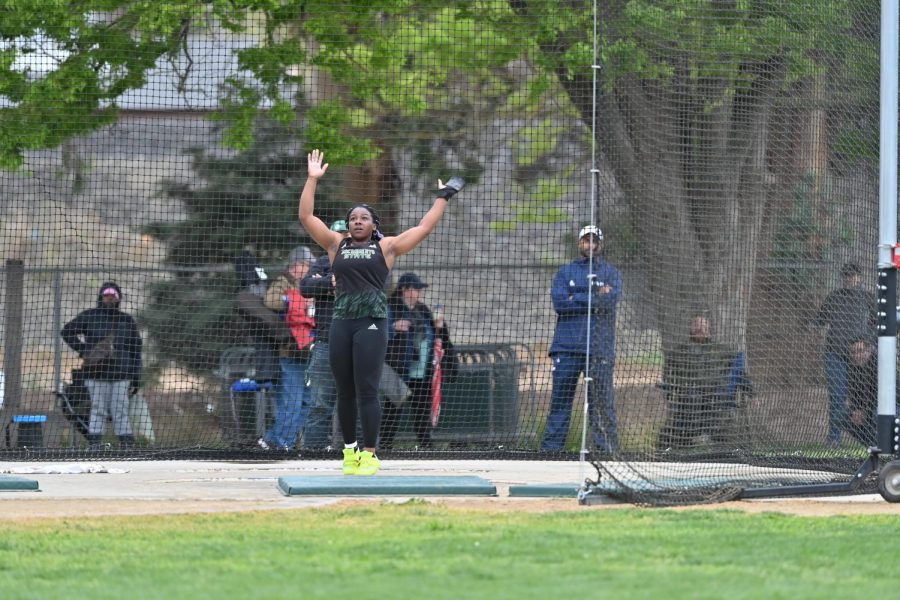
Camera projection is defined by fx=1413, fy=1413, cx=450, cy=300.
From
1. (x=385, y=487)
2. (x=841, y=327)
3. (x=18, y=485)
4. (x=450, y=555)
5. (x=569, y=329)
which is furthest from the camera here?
(x=569, y=329)

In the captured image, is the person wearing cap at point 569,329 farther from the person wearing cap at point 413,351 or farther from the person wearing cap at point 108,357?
the person wearing cap at point 108,357

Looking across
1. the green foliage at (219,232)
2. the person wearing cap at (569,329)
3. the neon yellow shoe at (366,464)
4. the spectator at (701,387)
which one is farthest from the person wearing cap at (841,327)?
the green foliage at (219,232)

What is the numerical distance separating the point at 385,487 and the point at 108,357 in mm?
5414

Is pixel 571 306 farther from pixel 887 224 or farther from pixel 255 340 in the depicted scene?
pixel 887 224

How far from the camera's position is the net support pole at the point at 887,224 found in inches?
365

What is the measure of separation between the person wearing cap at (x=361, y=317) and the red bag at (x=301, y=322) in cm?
302

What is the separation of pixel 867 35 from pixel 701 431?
3.32 meters

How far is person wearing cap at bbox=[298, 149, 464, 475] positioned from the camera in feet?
33.4

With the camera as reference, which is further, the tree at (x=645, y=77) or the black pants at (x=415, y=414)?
the black pants at (x=415, y=414)

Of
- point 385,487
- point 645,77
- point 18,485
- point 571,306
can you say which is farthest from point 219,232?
point 385,487

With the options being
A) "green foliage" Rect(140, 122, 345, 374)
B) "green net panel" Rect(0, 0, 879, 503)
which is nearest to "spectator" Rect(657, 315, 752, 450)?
"green net panel" Rect(0, 0, 879, 503)

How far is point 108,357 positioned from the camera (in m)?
13.8

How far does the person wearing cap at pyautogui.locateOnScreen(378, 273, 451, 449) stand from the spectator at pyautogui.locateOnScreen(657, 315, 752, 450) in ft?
8.82

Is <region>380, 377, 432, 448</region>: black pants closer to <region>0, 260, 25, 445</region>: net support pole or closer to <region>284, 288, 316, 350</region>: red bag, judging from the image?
<region>284, 288, 316, 350</region>: red bag
